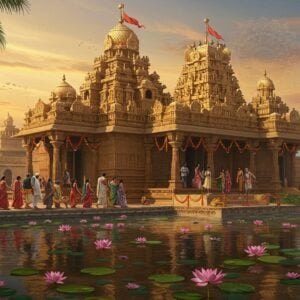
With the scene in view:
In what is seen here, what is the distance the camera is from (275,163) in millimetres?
30688

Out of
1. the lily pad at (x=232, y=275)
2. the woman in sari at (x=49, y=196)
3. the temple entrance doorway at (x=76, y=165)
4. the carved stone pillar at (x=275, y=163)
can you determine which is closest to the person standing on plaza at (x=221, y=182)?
the carved stone pillar at (x=275, y=163)

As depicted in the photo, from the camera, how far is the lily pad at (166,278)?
6.76 m

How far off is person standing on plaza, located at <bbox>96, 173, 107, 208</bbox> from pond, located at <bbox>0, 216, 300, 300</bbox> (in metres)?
7.80

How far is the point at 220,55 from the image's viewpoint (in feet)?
123

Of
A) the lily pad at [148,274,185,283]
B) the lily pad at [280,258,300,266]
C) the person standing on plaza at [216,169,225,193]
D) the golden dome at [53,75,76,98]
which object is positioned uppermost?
the golden dome at [53,75,76,98]

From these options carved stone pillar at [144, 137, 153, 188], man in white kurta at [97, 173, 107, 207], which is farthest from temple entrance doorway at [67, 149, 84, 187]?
man in white kurta at [97, 173, 107, 207]

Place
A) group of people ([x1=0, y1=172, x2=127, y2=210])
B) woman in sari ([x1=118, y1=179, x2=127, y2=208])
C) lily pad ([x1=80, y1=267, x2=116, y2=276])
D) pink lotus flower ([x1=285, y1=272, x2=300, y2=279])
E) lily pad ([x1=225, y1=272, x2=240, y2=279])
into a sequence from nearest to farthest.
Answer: pink lotus flower ([x1=285, y1=272, x2=300, y2=279]) < lily pad ([x1=225, y1=272, x2=240, y2=279]) < lily pad ([x1=80, y1=267, x2=116, y2=276]) < group of people ([x1=0, y1=172, x2=127, y2=210]) < woman in sari ([x1=118, y1=179, x2=127, y2=208])

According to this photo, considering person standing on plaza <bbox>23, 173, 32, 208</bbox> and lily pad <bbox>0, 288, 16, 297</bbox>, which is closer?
lily pad <bbox>0, 288, 16, 297</bbox>

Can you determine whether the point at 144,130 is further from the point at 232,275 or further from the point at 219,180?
the point at 232,275

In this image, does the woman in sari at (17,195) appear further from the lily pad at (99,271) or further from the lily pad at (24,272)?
the lily pad at (99,271)

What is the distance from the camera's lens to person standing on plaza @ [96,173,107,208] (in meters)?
22.0

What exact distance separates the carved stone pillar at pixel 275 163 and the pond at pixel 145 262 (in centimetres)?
1697

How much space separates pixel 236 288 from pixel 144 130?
2201cm

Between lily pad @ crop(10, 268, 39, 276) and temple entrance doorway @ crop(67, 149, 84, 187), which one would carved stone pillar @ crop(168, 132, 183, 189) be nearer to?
temple entrance doorway @ crop(67, 149, 84, 187)
